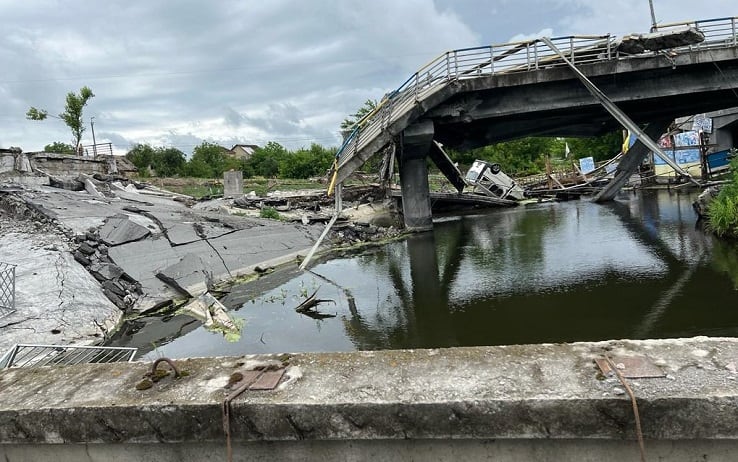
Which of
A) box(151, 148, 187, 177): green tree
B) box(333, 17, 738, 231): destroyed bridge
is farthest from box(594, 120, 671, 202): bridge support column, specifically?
box(151, 148, 187, 177): green tree

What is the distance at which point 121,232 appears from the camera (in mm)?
14219

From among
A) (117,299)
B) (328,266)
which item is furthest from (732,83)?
(117,299)

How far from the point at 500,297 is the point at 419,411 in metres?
8.48

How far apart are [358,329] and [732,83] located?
19.3 metres

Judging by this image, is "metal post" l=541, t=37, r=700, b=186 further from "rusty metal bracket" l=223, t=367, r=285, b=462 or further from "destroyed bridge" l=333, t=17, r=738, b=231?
"rusty metal bracket" l=223, t=367, r=285, b=462

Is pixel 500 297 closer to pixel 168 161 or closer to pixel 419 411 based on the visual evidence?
pixel 419 411

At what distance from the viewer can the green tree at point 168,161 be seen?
6306 centimetres

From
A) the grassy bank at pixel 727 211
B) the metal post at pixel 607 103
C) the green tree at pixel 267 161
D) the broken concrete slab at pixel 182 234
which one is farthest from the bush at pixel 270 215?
the green tree at pixel 267 161

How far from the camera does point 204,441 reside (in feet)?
7.38

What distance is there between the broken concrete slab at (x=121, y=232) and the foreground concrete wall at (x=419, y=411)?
12472 mm

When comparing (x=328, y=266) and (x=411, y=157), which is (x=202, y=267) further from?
(x=411, y=157)

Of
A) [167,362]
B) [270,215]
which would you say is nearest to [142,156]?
[270,215]

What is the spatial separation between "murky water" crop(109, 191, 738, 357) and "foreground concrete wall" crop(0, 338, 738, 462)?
545 centimetres

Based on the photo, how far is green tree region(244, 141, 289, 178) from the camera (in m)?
79.0
